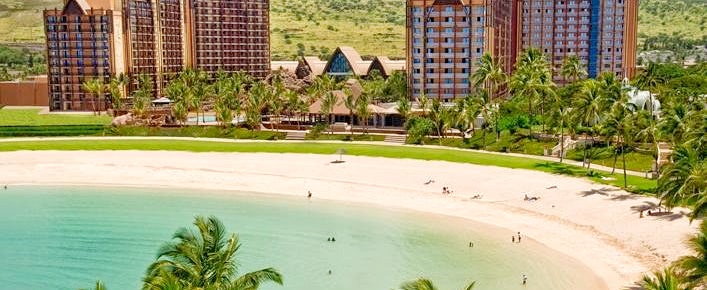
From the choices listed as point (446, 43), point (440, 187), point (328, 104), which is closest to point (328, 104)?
point (328, 104)

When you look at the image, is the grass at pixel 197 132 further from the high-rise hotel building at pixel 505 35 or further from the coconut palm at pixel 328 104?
the high-rise hotel building at pixel 505 35

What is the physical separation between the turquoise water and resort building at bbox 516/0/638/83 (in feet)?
382

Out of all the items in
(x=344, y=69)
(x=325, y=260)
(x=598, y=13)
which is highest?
(x=598, y=13)

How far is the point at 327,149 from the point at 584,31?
99.4 metres

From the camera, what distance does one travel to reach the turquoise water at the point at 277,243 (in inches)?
1841

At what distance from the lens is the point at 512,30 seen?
163 metres

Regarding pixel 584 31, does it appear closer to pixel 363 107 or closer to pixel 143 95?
pixel 363 107

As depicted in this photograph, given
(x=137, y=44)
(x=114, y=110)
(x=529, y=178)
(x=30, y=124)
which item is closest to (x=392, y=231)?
(x=529, y=178)

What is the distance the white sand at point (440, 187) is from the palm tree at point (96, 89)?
38772 mm

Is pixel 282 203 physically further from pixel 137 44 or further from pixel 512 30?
pixel 512 30

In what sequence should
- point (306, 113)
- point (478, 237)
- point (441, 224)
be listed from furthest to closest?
point (306, 113)
point (441, 224)
point (478, 237)

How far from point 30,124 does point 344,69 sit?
70681 mm

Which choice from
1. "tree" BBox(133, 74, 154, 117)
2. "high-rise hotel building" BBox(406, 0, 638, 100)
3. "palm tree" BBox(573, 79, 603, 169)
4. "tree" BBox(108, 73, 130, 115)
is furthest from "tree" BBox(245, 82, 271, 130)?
"palm tree" BBox(573, 79, 603, 169)

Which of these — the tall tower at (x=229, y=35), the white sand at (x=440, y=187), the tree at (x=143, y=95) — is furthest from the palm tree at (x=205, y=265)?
the tall tower at (x=229, y=35)
